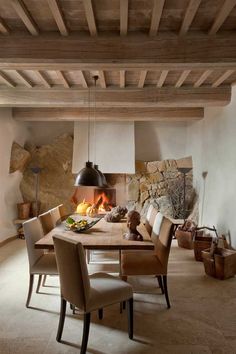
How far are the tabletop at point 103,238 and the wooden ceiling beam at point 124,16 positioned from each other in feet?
6.34

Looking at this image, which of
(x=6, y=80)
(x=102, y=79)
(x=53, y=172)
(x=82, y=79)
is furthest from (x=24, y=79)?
(x=53, y=172)

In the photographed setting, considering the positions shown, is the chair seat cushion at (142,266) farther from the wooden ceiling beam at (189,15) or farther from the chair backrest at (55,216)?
the wooden ceiling beam at (189,15)

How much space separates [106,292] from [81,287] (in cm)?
26

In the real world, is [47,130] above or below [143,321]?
above

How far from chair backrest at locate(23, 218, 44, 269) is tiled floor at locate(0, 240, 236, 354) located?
1.55 feet

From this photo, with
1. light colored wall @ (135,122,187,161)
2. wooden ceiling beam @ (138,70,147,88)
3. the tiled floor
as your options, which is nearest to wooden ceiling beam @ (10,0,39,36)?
wooden ceiling beam @ (138,70,147,88)

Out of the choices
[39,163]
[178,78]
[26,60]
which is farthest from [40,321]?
[39,163]

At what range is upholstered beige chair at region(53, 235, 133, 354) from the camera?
7.16 ft

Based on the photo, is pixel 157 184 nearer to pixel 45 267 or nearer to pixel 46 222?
pixel 46 222

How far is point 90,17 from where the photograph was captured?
2375 millimetres

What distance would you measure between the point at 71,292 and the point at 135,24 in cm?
229

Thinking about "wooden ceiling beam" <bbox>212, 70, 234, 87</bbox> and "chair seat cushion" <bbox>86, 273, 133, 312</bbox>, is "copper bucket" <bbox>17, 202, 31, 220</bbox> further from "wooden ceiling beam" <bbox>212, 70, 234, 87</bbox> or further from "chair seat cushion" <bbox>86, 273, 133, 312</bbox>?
"wooden ceiling beam" <bbox>212, 70, 234, 87</bbox>

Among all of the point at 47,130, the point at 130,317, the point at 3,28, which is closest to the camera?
the point at 130,317

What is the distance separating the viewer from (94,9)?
2324 millimetres
